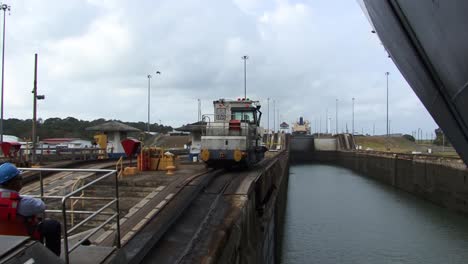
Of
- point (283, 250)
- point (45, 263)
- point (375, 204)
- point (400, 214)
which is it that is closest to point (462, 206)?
point (400, 214)

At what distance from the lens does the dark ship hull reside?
12.9ft

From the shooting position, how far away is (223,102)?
64.2 feet

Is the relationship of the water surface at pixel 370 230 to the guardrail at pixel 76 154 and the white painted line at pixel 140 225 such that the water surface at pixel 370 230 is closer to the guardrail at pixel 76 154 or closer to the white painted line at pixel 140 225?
the white painted line at pixel 140 225

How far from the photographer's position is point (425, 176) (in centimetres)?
3266

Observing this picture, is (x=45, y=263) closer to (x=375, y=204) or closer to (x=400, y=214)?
(x=400, y=214)

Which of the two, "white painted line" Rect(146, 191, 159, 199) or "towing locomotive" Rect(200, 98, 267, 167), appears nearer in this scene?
"white painted line" Rect(146, 191, 159, 199)

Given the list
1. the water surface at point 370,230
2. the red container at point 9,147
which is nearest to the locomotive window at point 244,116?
the water surface at point 370,230

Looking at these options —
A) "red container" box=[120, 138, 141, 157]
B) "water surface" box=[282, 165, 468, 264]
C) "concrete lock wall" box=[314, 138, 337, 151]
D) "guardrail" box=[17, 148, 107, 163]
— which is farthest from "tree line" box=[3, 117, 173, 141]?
"concrete lock wall" box=[314, 138, 337, 151]

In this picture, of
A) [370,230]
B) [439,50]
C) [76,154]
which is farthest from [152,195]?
[76,154]

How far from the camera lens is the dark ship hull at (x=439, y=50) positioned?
3934 mm

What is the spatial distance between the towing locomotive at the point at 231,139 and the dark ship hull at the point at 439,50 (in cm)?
928

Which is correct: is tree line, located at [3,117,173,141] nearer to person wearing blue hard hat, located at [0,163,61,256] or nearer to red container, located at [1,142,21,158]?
red container, located at [1,142,21,158]

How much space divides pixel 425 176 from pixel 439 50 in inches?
1205

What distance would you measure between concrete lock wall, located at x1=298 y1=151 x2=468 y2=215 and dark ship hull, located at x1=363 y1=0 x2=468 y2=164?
67.7 ft
